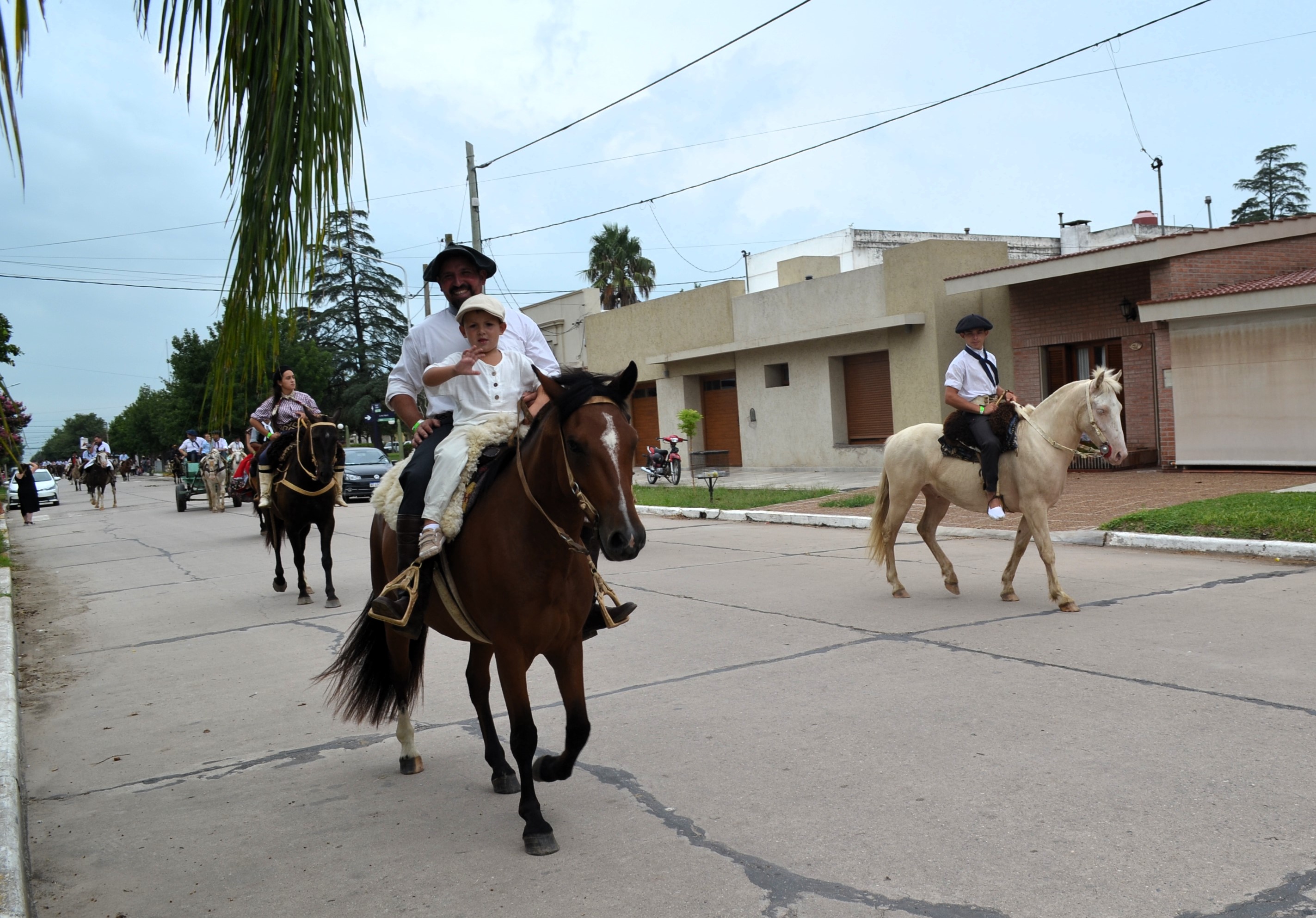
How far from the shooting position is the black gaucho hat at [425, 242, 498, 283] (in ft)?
16.8

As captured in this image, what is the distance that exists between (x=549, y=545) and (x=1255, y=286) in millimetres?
16181

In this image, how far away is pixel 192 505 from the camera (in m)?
34.1

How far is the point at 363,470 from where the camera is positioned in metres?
28.5

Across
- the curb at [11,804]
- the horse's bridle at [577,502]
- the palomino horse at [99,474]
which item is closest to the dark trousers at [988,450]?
the horse's bridle at [577,502]

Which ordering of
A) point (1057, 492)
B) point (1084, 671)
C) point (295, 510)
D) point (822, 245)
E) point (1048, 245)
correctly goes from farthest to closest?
point (822, 245) → point (1048, 245) → point (295, 510) → point (1057, 492) → point (1084, 671)

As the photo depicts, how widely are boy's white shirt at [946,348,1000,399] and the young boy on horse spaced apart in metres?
5.22

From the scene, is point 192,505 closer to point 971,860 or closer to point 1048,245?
point 1048,245

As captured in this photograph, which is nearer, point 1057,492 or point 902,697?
point 902,697

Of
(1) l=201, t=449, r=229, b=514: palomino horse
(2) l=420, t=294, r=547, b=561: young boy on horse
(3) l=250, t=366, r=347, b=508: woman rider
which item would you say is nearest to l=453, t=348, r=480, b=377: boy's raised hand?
(2) l=420, t=294, r=547, b=561: young boy on horse

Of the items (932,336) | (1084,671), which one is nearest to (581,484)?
(1084,671)

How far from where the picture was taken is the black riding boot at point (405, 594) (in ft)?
15.1

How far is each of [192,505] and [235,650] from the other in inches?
1099

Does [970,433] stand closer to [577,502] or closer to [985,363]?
[985,363]

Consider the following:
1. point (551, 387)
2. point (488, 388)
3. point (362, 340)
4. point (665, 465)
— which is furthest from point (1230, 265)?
point (362, 340)
